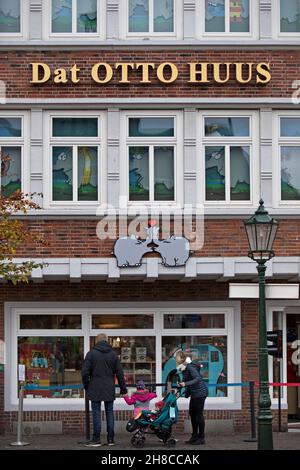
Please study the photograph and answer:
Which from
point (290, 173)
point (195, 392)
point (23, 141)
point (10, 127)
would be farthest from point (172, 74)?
point (195, 392)

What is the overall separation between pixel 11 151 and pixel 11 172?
0.40m

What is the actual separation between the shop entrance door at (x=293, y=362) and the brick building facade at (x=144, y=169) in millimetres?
1004

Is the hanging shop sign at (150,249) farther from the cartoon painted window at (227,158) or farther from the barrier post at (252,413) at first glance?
the barrier post at (252,413)

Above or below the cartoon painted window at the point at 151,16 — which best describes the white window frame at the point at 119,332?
below

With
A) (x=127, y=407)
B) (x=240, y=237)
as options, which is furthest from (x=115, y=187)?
(x=127, y=407)

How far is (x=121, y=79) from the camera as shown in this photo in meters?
22.4

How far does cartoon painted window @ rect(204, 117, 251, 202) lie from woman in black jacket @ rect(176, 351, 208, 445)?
392 centimetres

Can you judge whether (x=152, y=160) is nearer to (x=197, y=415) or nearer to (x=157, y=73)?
(x=157, y=73)

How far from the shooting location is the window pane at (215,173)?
74.3 ft

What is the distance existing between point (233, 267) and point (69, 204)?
3335 mm

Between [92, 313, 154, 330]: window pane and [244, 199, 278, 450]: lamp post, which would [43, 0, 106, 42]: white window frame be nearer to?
[92, 313, 154, 330]: window pane

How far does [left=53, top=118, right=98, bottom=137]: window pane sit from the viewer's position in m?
22.6

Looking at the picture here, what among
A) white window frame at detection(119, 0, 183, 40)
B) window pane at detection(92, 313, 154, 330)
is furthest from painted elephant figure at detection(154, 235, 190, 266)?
white window frame at detection(119, 0, 183, 40)

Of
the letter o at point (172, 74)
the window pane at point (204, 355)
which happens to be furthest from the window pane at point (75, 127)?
the window pane at point (204, 355)
